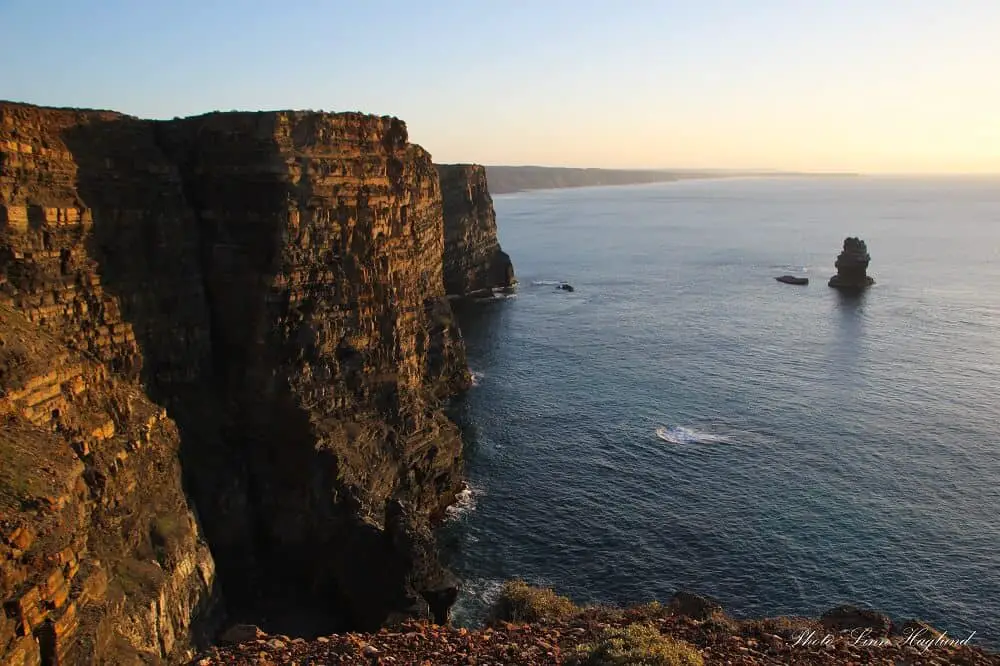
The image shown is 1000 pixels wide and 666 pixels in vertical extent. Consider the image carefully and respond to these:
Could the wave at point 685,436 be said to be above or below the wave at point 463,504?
above

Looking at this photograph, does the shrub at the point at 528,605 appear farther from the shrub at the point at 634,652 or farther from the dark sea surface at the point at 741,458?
the shrub at the point at 634,652

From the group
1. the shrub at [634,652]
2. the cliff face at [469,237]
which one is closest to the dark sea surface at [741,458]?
the cliff face at [469,237]

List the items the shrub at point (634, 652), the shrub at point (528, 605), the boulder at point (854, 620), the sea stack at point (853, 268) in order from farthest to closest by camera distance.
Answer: the sea stack at point (853, 268), the shrub at point (528, 605), the boulder at point (854, 620), the shrub at point (634, 652)

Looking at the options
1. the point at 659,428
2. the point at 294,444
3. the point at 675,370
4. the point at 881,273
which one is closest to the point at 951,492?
the point at 659,428

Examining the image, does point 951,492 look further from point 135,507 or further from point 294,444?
point 135,507

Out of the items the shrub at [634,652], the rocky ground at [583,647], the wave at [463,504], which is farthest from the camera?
the wave at [463,504]

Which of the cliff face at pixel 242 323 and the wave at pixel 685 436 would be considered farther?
the wave at pixel 685 436

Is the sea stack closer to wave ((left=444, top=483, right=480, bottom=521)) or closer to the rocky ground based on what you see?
wave ((left=444, top=483, right=480, bottom=521))

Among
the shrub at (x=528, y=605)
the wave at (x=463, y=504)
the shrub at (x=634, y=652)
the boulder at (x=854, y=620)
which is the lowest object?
the wave at (x=463, y=504)
